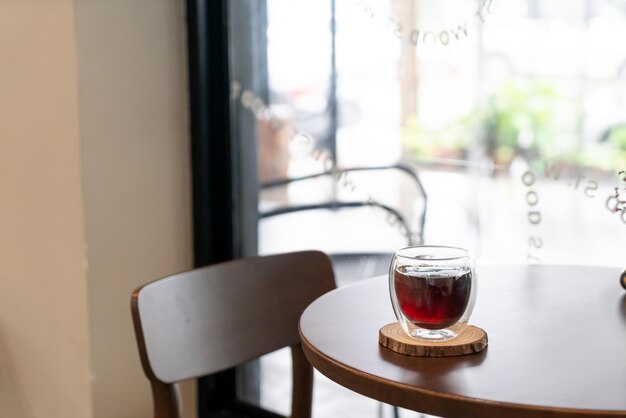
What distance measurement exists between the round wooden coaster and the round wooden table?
0.01 metres

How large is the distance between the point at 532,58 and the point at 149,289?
102 cm

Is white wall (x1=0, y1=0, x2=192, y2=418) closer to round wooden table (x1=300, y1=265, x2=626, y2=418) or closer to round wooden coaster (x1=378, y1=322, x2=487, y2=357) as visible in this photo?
round wooden table (x1=300, y1=265, x2=626, y2=418)

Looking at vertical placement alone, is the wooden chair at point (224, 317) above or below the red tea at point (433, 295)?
below

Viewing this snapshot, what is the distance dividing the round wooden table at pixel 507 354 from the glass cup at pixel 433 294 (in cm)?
6

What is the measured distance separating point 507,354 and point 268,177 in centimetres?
150

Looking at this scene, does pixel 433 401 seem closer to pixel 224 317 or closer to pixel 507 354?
pixel 507 354

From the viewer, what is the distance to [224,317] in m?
1.90

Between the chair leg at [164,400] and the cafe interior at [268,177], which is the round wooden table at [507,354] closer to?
the cafe interior at [268,177]

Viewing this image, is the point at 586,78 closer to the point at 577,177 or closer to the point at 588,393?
the point at 577,177

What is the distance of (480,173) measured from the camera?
2344 millimetres

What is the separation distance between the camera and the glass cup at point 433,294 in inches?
55.9

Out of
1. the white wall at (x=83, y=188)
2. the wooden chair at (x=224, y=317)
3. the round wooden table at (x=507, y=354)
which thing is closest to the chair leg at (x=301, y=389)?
the wooden chair at (x=224, y=317)

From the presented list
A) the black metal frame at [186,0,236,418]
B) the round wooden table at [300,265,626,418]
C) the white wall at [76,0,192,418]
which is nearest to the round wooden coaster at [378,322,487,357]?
the round wooden table at [300,265,626,418]

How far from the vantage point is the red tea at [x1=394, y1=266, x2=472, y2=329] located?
1.42 metres
